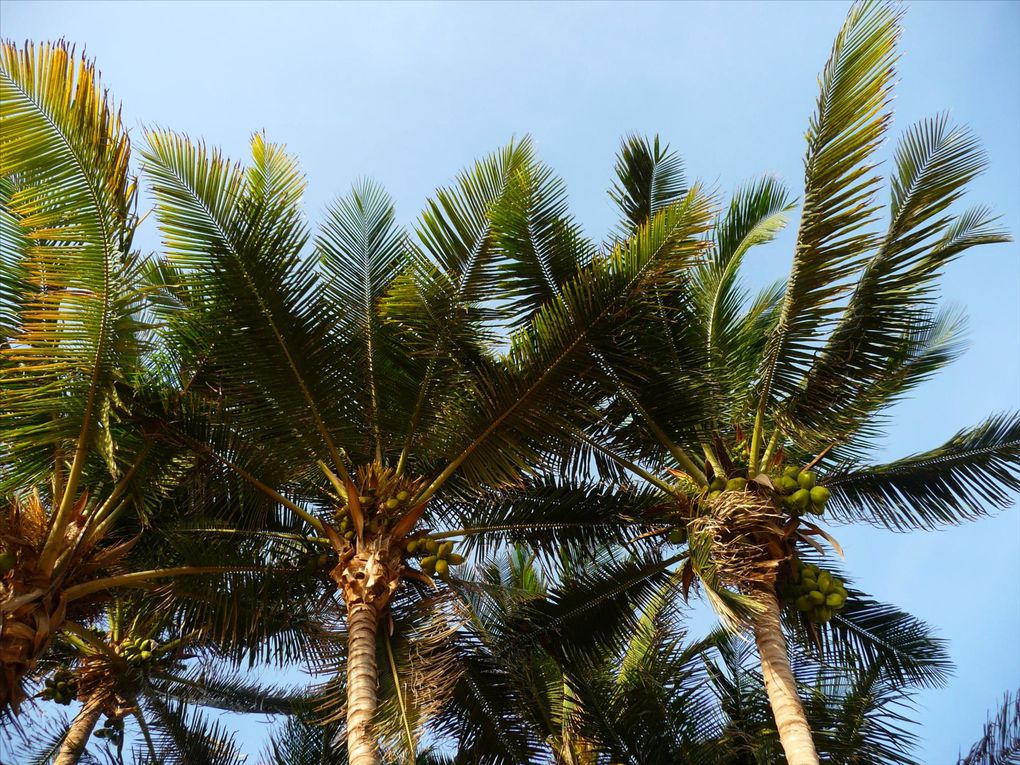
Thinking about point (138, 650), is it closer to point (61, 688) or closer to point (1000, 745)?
point (61, 688)

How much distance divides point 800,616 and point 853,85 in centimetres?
475

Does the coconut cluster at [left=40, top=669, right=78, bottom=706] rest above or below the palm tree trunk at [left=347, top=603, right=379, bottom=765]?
above

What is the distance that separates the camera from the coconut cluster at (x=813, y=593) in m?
8.48

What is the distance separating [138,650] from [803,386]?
25.9 ft

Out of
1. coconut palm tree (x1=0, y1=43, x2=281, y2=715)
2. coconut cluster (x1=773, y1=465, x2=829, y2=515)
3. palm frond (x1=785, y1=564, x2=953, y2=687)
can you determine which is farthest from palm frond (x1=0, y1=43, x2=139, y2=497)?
palm frond (x1=785, y1=564, x2=953, y2=687)

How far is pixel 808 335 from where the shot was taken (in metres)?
8.96

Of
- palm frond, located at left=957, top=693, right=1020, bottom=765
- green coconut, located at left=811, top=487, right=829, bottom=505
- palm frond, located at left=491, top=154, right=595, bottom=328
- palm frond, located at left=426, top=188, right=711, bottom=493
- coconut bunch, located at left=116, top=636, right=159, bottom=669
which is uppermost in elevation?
palm frond, located at left=491, top=154, right=595, bottom=328

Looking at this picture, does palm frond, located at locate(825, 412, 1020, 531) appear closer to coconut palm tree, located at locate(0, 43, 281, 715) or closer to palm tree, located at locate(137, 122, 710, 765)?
palm tree, located at locate(137, 122, 710, 765)

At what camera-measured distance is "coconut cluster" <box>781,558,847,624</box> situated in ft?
27.8

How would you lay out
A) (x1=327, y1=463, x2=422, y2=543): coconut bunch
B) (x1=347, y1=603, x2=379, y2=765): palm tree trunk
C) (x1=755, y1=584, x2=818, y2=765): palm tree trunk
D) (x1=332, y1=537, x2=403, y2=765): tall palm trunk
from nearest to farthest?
(x1=347, y1=603, x2=379, y2=765): palm tree trunk, (x1=332, y1=537, x2=403, y2=765): tall palm trunk, (x1=755, y1=584, x2=818, y2=765): palm tree trunk, (x1=327, y1=463, x2=422, y2=543): coconut bunch

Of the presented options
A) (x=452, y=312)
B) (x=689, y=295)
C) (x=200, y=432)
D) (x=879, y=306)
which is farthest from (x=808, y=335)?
(x=200, y=432)

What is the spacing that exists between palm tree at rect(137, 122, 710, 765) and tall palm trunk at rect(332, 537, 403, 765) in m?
0.02

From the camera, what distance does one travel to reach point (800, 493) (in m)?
8.41

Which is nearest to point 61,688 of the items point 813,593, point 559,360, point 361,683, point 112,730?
point 112,730
